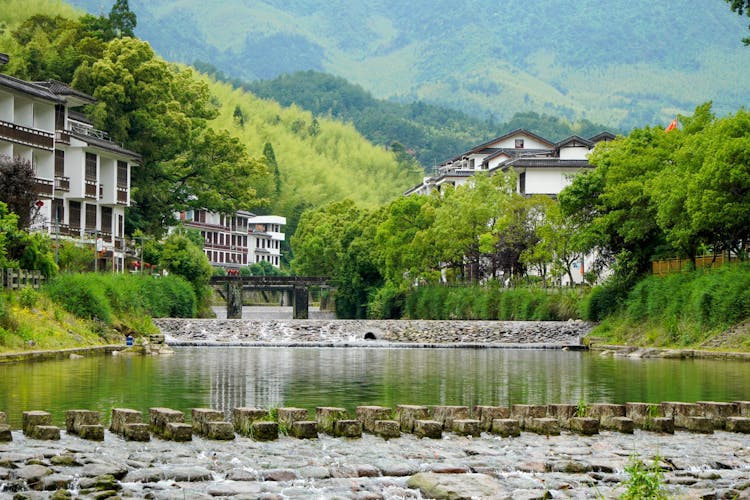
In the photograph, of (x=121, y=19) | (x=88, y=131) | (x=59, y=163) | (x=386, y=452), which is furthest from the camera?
(x=121, y=19)

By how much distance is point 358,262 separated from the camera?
10400cm

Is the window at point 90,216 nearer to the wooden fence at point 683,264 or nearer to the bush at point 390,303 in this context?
the bush at point 390,303

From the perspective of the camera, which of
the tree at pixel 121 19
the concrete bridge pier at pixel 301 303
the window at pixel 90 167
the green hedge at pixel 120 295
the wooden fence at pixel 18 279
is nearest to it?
the wooden fence at pixel 18 279

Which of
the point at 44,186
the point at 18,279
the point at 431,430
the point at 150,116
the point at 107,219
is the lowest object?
the point at 431,430

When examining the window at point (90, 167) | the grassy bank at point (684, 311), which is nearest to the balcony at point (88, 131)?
the window at point (90, 167)

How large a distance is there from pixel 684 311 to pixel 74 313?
26.0 m

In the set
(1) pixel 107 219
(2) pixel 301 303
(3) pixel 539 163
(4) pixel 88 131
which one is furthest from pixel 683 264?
(2) pixel 301 303

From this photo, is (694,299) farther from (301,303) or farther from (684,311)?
(301,303)

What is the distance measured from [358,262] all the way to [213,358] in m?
59.2

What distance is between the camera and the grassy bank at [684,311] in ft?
151

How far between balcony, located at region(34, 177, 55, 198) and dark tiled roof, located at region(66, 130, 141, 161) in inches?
129

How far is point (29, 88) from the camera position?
192 ft

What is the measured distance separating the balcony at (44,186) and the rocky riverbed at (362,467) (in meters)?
44.4

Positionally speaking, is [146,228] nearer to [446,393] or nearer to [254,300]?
[446,393]
